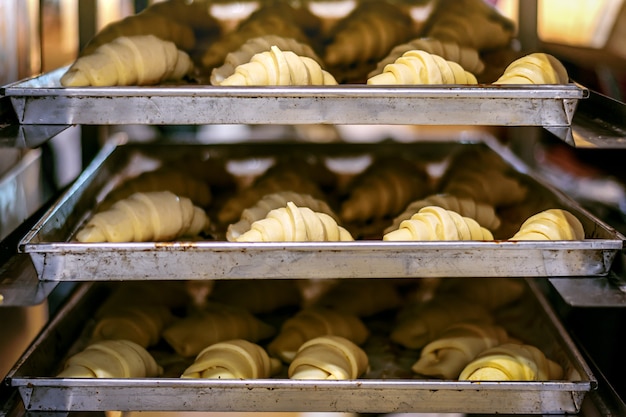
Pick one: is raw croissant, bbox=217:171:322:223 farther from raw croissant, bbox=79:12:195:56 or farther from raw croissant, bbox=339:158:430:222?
raw croissant, bbox=79:12:195:56

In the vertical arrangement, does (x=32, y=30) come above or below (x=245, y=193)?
above

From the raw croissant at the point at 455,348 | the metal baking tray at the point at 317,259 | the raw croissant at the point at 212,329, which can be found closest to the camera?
the metal baking tray at the point at 317,259

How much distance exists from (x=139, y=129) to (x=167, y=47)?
964 mm

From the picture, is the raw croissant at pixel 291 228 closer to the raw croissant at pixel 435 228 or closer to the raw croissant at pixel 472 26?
the raw croissant at pixel 435 228

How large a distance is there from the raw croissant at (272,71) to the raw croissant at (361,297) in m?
0.61

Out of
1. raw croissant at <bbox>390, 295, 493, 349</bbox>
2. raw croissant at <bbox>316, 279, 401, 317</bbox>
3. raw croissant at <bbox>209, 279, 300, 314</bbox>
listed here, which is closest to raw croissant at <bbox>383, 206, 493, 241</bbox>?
raw croissant at <bbox>390, 295, 493, 349</bbox>

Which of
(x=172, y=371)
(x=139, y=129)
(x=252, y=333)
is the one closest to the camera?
(x=172, y=371)

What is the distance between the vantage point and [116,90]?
134cm

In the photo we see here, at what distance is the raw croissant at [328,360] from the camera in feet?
4.76

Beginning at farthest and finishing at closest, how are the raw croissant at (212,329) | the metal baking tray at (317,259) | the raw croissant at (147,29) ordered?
1. the raw croissant at (147,29)
2. the raw croissant at (212,329)
3. the metal baking tray at (317,259)

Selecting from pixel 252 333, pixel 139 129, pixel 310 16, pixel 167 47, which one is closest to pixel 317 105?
pixel 167 47

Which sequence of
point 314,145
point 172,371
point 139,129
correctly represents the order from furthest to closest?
point 139,129 < point 314,145 < point 172,371

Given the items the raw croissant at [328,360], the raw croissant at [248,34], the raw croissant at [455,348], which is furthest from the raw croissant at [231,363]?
the raw croissant at [248,34]

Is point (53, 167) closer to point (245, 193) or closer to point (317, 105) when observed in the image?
point (245, 193)
